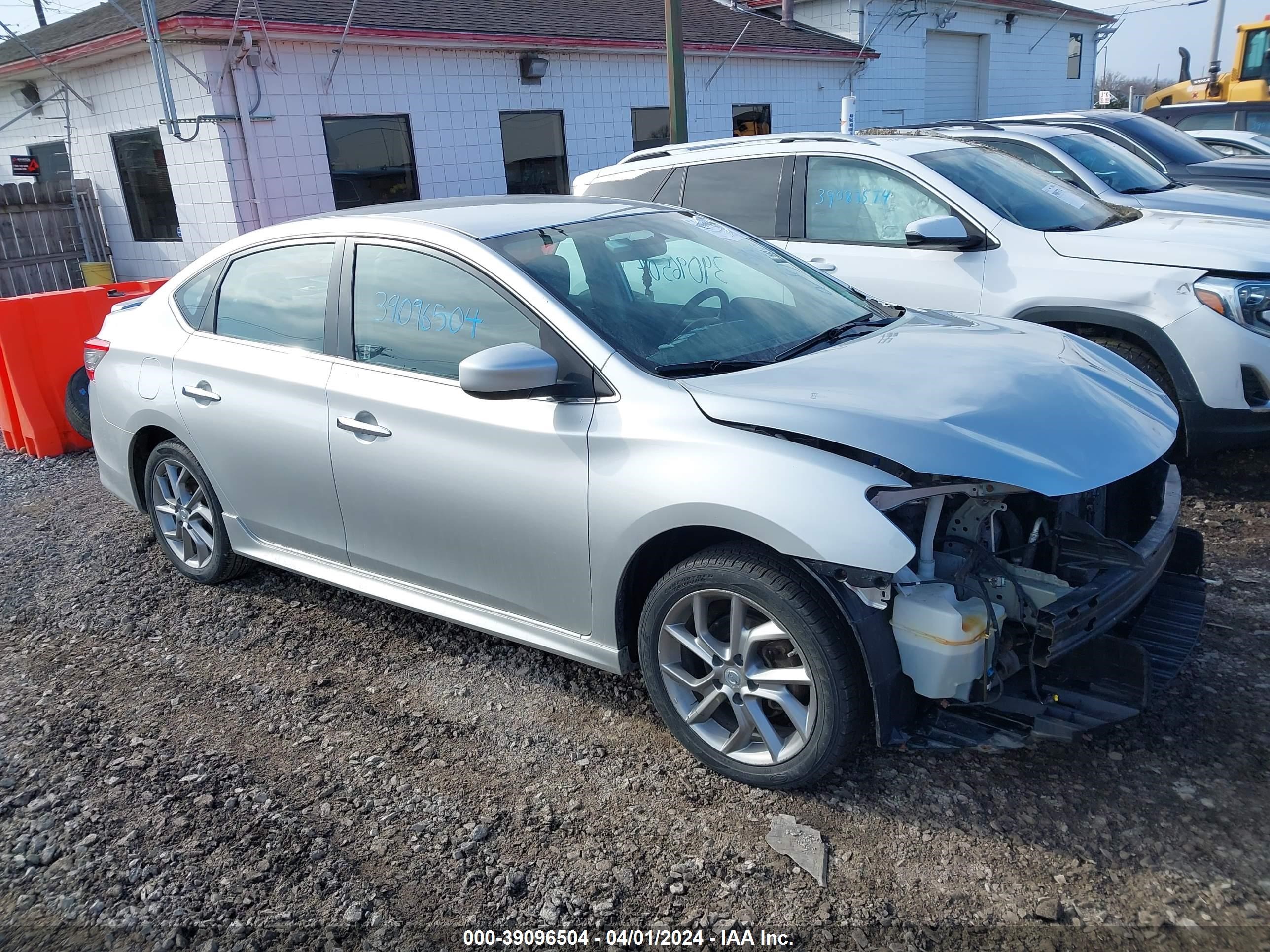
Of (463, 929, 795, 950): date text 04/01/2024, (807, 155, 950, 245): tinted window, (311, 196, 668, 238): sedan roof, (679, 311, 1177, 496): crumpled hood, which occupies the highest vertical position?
(311, 196, 668, 238): sedan roof

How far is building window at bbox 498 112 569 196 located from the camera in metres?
13.6

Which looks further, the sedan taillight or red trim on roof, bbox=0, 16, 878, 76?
red trim on roof, bbox=0, 16, 878, 76

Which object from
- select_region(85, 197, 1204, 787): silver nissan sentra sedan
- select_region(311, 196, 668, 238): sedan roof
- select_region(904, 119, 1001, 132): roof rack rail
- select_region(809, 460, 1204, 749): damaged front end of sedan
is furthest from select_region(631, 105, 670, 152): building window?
select_region(809, 460, 1204, 749): damaged front end of sedan

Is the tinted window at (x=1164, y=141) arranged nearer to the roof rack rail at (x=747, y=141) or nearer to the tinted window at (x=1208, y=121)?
the tinted window at (x=1208, y=121)

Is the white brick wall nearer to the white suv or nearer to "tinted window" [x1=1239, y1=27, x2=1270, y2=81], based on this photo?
"tinted window" [x1=1239, y1=27, x2=1270, y2=81]

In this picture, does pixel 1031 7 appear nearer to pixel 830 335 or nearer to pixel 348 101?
pixel 348 101

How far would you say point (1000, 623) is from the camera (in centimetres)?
271

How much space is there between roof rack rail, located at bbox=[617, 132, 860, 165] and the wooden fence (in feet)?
30.2

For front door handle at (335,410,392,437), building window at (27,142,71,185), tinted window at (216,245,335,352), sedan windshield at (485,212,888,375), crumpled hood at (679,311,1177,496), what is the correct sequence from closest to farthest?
crumpled hood at (679,311,1177,496) < sedan windshield at (485,212,888,375) < front door handle at (335,410,392,437) < tinted window at (216,245,335,352) < building window at (27,142,71,185)

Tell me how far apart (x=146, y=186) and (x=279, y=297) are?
9.77 metres

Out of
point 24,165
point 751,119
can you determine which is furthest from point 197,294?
point 751,119

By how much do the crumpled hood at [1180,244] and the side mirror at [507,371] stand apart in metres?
3.52

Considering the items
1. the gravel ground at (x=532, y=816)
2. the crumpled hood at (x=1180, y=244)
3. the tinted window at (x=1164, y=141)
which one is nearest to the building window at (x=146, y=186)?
the gravel ground at (x=532, y=816)

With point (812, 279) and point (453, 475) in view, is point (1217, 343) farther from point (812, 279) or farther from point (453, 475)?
point (453, 475)
